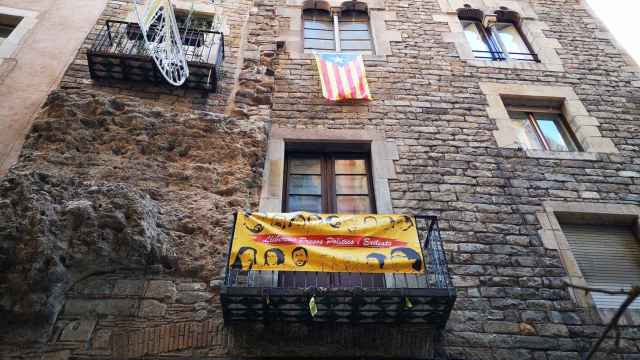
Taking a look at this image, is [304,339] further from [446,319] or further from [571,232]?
[571,232]

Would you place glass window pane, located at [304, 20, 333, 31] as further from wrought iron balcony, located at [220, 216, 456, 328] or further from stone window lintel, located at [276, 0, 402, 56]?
wrought iron balcony, located at [220, 216, 456, 328]

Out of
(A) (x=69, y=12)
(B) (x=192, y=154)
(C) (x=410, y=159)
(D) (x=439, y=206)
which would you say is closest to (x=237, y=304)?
(B) (x=192, y=154)

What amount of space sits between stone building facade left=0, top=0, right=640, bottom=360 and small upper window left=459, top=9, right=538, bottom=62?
25cm

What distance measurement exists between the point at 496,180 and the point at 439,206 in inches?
42.1

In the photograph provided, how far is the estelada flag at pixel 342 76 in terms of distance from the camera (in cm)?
720

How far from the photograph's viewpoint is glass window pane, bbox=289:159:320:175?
6457mm

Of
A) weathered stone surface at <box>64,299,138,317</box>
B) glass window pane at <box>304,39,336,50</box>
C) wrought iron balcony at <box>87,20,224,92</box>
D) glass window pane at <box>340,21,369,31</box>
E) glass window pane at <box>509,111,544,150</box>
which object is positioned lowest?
weathered stone surface at <box>64,299,138,317</box>

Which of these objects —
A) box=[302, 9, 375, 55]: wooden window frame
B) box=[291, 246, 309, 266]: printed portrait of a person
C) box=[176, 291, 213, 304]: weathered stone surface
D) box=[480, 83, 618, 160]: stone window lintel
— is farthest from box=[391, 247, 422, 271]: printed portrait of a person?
box=[302, 9, 375, 55]: wooden window frame

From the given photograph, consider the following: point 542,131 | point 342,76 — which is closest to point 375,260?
point 342,76

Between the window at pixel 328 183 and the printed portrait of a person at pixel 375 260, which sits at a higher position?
the window at pixel 328 183

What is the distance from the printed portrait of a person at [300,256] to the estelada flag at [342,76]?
337 centimetres

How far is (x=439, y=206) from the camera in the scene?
577 centimetres

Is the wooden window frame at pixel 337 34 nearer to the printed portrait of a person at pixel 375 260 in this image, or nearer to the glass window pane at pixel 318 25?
the glass window pane at pixel 318 25

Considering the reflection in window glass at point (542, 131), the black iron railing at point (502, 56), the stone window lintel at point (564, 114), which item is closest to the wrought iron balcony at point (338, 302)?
the stone window lintel at point (564, 114)
